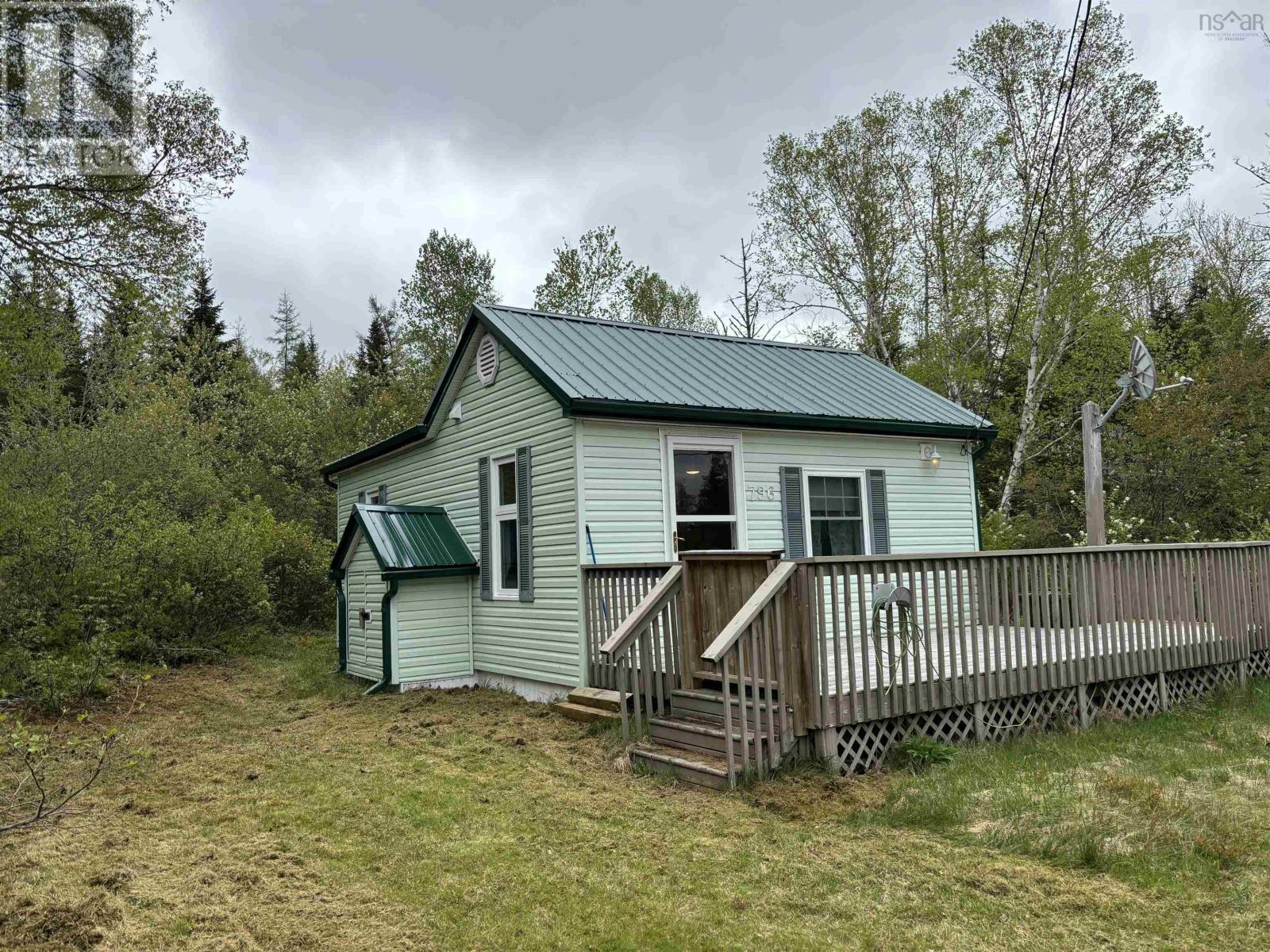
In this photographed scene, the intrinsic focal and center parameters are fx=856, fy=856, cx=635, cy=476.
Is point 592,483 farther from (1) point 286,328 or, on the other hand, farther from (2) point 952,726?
(1) point 286,328

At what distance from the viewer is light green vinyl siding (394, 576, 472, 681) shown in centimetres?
958

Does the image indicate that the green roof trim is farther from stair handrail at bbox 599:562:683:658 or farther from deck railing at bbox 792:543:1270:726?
deck railing at bbox 792:543:1270:726

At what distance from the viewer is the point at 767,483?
9297mm

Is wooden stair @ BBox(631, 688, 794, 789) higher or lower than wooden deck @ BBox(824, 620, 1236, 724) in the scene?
lower

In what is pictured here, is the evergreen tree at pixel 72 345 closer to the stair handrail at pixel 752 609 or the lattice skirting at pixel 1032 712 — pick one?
the stair handrail at pixel 752 609

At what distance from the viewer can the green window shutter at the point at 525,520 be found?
8867 mm

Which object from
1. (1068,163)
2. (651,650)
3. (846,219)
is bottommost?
(651,650)

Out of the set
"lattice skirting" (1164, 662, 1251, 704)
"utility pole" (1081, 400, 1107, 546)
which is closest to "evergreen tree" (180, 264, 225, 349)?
"utility pole" (1081, 400, 1107, 546)

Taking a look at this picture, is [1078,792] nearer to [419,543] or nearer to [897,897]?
[897,897]

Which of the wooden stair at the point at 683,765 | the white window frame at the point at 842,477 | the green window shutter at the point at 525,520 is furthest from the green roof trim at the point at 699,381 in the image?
the wooden stair at the point at 683,765

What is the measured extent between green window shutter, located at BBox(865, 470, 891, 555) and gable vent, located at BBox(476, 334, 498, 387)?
14.7 feet

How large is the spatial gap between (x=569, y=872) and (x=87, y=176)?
305 inches

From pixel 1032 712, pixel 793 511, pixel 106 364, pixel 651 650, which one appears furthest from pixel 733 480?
pixel 106 364

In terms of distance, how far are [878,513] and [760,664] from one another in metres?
4.84
